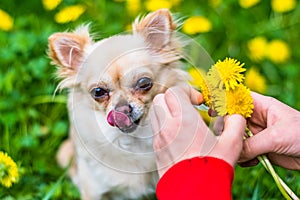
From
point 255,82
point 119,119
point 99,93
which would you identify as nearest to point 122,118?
point 119,119

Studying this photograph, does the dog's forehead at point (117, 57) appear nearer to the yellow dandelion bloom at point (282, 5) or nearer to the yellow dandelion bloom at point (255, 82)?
the yellow dandelion bloom at point (255, 82)

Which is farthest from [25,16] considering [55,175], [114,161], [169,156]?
[169,156]

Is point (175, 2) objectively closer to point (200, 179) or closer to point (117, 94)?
point (117, 94)

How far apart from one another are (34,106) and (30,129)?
145 mm

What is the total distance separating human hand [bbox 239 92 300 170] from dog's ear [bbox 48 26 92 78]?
64cm

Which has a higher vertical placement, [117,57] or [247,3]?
[117,57]

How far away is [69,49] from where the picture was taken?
194cm

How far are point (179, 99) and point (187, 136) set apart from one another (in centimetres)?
11

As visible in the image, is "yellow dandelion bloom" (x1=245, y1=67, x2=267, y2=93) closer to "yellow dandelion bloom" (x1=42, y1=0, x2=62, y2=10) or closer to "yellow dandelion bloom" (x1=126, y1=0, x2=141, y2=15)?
"yellow dandelion bloom" (x1=126, y1=0, x2=141, y2=15)

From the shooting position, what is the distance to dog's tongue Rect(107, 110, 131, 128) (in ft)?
5.61

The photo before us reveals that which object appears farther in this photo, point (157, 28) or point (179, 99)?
point (157, 28)

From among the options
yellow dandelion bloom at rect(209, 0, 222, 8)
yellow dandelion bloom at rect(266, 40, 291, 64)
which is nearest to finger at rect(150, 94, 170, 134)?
yellow dandelion bloom at rect(266, 40, 291, 64)

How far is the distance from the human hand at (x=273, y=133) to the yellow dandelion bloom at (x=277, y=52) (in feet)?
4.37

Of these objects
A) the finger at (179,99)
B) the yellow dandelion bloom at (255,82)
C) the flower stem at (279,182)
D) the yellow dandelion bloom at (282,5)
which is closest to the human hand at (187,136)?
the finger at (179,99)
